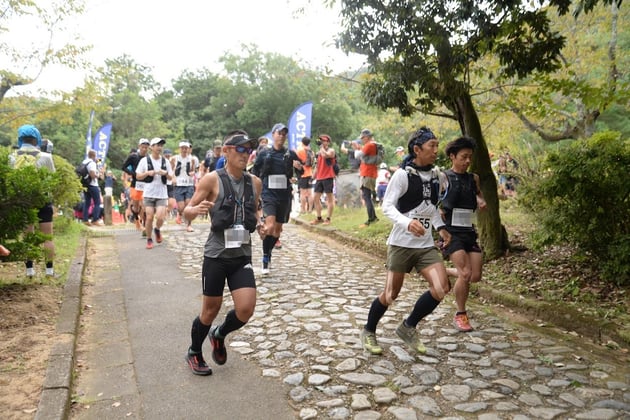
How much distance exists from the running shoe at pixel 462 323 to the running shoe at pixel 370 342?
1111mm

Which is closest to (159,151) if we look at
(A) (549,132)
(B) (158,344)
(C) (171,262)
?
(C) (171,262)

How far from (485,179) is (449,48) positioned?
82.5 inches

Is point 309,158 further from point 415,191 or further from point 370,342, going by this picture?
point 370,342

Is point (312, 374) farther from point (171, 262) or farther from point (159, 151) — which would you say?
point (159, 151)

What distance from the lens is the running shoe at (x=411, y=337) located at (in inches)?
176

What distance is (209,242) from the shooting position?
4035 mm

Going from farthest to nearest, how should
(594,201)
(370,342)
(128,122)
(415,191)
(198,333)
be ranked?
(128,122) < (594,201) < (370,342) < (415,191) < (198,333)

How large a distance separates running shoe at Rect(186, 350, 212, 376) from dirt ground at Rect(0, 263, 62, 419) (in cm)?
111

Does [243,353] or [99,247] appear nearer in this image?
[243,353]

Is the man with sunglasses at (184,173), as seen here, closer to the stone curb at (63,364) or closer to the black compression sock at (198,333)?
the stone curb at (63,364)

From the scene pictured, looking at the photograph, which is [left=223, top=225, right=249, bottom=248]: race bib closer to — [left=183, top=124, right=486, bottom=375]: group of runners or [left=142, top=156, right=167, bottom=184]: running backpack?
[left=183, top=124, right=486, bottom=375]: group of runners

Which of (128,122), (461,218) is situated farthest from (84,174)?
(128,122)

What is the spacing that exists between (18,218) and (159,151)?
4084 mm

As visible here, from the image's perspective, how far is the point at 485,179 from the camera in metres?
7.43
